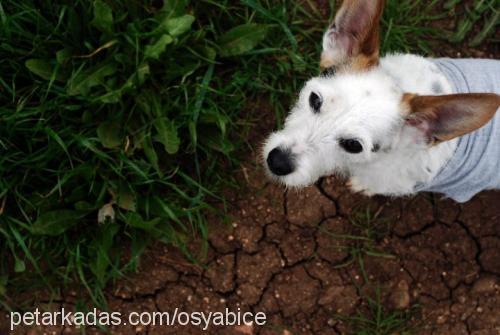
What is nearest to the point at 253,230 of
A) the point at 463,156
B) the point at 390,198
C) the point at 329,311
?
the point at 329,311

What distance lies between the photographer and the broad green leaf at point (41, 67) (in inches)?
104

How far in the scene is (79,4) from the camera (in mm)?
2768

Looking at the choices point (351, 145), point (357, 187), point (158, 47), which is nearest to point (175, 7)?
point (158, 47)

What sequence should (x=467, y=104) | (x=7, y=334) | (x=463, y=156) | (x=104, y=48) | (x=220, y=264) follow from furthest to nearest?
(x=220, y=264)
(x=7, y=334)
(x=104, y=48)
(x=463, y=156)
(x=467, y=104)

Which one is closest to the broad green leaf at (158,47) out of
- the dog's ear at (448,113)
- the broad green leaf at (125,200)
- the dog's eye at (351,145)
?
the broad green leaf at (125,200)

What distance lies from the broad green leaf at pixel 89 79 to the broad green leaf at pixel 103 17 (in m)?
0.19

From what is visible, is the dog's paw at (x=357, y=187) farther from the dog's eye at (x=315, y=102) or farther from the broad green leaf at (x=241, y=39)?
the broad green leaf at (x=241, y=39)

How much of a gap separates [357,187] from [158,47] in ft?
4.85

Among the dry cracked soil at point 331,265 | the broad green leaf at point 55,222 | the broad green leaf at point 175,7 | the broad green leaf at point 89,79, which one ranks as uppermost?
the broad green leaf at point 175,7

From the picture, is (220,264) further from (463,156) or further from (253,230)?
(463,156)

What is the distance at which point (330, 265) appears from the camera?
321 centimetres

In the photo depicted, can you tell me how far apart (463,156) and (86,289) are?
2243 mm

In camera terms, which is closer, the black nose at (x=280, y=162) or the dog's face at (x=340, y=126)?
the dog's face at (x=340, y=126)

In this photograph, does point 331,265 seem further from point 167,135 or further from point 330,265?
point 167,135
